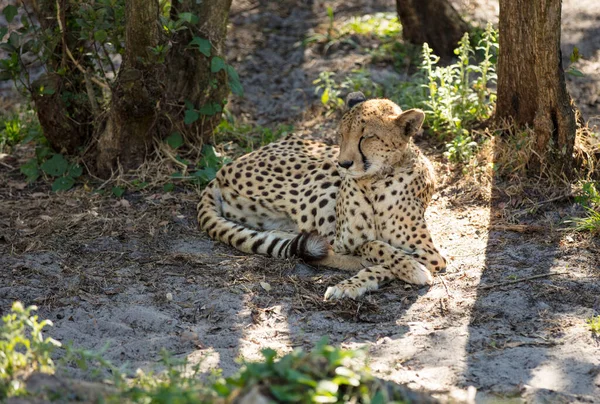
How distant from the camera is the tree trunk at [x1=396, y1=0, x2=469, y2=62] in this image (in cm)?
868

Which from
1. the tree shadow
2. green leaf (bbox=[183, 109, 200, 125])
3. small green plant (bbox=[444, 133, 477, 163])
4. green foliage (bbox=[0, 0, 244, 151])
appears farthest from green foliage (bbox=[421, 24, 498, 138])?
green leaf (bbox=[183, 109, 200, 125])

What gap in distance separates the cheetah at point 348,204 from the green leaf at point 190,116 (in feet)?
2.36

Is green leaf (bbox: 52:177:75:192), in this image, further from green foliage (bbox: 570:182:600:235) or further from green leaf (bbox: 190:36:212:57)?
green foliage (bbox: 570:182:600:235)

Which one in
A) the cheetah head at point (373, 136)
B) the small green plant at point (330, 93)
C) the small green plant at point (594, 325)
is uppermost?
the cheetah head at point (373, 136)

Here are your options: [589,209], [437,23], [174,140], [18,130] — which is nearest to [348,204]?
[589,209]

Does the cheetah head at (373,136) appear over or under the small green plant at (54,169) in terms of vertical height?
over

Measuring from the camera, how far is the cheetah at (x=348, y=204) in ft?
17.7

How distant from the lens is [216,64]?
6.69m

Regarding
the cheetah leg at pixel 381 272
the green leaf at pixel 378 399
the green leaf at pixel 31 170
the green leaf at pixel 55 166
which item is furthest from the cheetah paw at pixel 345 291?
the green leaf at pixel 31 170

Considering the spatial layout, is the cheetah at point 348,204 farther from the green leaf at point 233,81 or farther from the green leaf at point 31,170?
the green leaf at point 31,170

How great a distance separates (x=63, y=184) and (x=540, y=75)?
12.2ft

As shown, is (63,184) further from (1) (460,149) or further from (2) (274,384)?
(2) (274,384)

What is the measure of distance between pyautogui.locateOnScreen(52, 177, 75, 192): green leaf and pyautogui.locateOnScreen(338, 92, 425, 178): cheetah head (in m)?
2.41

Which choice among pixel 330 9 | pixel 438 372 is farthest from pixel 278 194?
pixel 330 9
